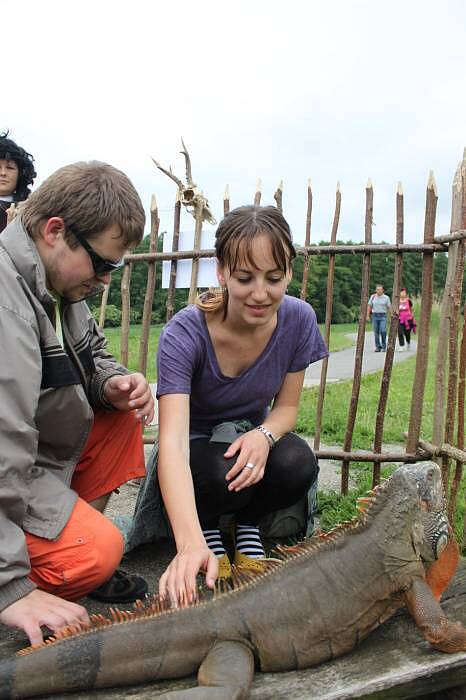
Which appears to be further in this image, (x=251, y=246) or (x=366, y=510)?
(x=251, y=246)

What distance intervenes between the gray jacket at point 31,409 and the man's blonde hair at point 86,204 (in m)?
0.13

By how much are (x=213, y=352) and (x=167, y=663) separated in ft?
4.98

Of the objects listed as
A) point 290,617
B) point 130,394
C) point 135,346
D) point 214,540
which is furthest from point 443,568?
point 135,346

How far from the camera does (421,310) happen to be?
4.98 m

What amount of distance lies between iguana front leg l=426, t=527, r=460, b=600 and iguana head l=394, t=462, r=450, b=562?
4 centimetres

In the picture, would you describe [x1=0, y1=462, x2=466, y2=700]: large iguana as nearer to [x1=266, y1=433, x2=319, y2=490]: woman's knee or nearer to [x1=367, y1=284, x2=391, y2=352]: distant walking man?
[x1=266, y1=433, x2=319, y2=490]: woman's knee

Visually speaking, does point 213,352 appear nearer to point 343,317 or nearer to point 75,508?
point 75,508

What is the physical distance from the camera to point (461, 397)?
15.3 feet

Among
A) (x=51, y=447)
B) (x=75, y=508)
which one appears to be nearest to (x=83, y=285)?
(x=51, y=447)

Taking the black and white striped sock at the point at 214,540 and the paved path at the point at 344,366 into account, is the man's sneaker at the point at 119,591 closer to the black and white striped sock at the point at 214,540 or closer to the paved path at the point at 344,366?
the black and white striped sock at the point at 214,540

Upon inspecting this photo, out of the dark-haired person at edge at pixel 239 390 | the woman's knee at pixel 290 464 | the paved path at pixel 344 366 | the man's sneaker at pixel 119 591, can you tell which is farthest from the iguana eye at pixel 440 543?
the paved path at pixel 344 366

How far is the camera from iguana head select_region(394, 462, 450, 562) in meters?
2.50

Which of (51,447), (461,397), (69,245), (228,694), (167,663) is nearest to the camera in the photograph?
(228,694)

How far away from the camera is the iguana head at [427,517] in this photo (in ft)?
8.21
